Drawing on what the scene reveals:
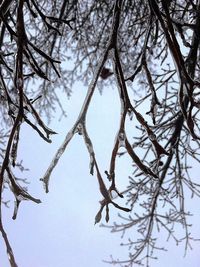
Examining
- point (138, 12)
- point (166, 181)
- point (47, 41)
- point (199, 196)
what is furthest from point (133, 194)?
point (47, 41)

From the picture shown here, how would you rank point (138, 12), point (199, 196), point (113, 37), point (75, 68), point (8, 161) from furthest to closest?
point (75, 68)
point (138, 12)
point (199, 196)
point (113, 37)
point (8, 161)

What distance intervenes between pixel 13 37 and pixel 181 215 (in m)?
3.69

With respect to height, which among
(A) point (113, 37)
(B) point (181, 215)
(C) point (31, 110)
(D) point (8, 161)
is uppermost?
(B) point (181, 215)

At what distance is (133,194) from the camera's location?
5.00m

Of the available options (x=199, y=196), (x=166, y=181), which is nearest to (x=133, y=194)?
(x=166, y=181)

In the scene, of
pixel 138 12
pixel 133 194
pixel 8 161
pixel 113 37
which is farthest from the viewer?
pixel 138 12

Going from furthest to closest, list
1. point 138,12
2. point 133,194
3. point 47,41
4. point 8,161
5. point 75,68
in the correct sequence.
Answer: point 75,68
point 47,41
point 138,12
point 133,194
point 8,161

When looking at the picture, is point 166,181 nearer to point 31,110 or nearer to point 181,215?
point 181,215

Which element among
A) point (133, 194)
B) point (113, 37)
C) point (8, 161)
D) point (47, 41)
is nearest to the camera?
point (8, 161)

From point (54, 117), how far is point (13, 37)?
527 centimetres

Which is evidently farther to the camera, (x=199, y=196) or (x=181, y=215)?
(x=181, y=215)

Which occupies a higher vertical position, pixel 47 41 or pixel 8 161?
pixel 47 41

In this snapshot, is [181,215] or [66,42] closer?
[181,215]

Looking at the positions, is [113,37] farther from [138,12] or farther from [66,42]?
[66,42]
